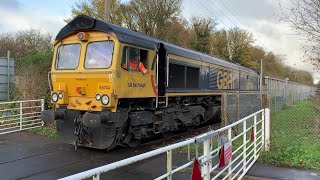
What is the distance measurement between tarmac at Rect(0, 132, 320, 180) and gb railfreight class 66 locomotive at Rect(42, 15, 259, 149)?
38 cm

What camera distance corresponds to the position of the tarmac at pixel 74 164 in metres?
7.33

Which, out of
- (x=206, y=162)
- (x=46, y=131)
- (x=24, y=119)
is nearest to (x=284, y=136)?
(x=206, y=162)

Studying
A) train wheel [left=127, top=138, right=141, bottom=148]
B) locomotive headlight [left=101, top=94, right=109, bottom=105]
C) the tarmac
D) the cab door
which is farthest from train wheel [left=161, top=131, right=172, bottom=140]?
locomotive headlight [left=101, top=94, right=109, bottom=105]

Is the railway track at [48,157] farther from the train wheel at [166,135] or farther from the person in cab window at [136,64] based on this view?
the person in cab window at [136,64]

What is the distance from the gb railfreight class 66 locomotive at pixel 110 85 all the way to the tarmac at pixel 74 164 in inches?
14.8

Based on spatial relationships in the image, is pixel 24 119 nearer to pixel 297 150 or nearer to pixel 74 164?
pixel 74 164

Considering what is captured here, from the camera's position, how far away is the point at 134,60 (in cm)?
980

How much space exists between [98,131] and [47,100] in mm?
6908

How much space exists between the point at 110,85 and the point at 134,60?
1132 mm

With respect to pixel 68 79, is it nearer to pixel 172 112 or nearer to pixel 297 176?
pixel 172 112

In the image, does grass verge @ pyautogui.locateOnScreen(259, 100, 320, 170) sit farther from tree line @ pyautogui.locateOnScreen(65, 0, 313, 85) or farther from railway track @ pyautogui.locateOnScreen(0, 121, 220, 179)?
tree line @ pyautogui.locateOnScreen(65, 0, 313, 85)

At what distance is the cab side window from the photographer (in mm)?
9447

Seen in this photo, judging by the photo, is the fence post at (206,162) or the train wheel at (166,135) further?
the train wheel at (166,135)

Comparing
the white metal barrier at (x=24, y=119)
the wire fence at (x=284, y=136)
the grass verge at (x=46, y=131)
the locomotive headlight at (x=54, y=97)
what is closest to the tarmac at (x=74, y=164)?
the wire fence at (x=284, y=136)
